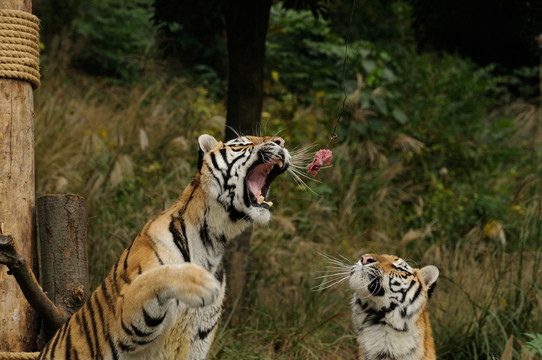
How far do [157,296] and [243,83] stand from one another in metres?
3.28

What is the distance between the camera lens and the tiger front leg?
2525 mm

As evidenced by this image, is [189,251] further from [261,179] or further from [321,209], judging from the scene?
[321,209]

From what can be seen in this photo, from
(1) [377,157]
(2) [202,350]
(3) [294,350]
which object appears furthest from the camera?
(1) [377,157]

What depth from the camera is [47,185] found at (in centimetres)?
624

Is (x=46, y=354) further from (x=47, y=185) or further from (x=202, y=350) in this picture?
(x=47, y=185)

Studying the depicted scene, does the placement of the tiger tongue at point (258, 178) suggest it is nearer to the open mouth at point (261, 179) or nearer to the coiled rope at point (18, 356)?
the open mouth at point (261, 179)

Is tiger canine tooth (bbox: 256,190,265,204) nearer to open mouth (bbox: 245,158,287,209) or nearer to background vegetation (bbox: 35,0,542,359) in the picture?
open mouth (bbox: 245,158,287,209)

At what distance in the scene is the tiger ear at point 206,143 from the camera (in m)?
3.23

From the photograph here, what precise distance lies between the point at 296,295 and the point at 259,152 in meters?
3.11

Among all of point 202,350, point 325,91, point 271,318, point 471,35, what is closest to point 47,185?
point 271,318

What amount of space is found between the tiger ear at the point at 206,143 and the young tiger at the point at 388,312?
4.10ft

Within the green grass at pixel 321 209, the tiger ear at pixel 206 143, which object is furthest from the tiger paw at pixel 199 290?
the green grass at pixel 321 209

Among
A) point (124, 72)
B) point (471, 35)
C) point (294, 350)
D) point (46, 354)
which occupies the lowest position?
point (294, 350)

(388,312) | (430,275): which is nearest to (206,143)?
(388,312)
